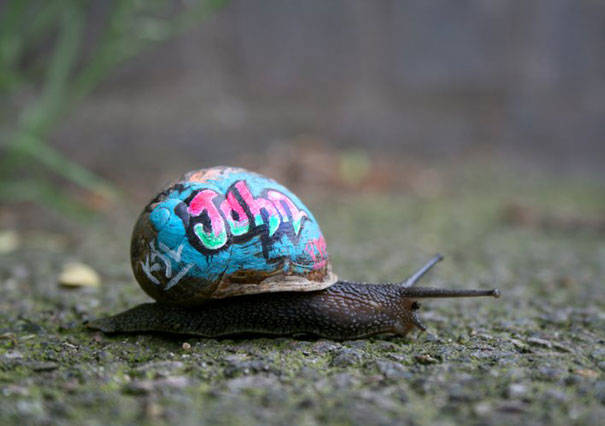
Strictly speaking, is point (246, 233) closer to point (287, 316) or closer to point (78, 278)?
point (287, 316)

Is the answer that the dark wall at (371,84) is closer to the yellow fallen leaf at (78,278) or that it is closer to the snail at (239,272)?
the yellow fallen leaf at (78,278)

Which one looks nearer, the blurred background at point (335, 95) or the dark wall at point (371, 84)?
the blurred background at point (335, 95)

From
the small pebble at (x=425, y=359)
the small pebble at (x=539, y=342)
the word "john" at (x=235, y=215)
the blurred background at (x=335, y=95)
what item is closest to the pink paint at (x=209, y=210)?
the word "john" at (x=235, y=215)

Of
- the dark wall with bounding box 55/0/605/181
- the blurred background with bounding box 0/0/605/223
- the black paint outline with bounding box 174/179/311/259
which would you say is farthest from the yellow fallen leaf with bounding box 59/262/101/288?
Result: the dark wall with bounding box 55/0/605/181

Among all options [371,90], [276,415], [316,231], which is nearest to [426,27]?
[371,90]

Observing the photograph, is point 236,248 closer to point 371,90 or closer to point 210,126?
point 210,126

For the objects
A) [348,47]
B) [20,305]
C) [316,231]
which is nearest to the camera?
[316,231]

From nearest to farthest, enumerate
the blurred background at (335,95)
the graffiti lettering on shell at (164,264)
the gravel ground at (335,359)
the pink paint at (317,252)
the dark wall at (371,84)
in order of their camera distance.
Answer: the gravel ground at (335,359)
the graffiti lettering on shell at (164,264)
the pink paint at (317,252)
the blurred background at (335,95)
the dark wall at (371,84)

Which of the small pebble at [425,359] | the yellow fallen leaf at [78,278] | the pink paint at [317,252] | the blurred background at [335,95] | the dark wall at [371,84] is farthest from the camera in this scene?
the dark wall at [371,84]

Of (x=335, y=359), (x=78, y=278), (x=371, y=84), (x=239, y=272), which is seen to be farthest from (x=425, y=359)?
(x=371, y=84)
